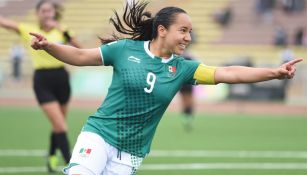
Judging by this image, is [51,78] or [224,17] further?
[224,17]

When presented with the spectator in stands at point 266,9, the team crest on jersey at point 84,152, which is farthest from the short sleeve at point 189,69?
the spectator in stands at point 266,9

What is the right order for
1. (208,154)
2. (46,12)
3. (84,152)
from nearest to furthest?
(84,152)
(46,12)
(208,154)

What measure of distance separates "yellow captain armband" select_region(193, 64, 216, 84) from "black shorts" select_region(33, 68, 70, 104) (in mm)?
4800

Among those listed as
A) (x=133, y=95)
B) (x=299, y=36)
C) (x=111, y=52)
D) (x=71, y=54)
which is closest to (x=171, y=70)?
(x=133, y=95)

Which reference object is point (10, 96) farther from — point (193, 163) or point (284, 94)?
point (193, 163)

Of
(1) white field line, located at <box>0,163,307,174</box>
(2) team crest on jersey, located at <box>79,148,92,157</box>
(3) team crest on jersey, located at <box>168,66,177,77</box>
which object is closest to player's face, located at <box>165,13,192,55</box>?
(3) team crest on jersey, located at <box>168,66,177,77</box>

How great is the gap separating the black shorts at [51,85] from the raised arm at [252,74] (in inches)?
195

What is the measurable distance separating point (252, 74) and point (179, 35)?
0.69 metres

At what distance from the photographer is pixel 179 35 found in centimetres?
660

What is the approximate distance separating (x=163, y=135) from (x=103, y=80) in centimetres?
1415

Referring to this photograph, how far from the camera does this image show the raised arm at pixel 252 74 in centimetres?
636

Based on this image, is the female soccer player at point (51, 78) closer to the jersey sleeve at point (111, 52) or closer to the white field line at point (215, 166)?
the white field line at point (215, 166)

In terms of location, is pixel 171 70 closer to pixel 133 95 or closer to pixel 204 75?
pixel 204 75

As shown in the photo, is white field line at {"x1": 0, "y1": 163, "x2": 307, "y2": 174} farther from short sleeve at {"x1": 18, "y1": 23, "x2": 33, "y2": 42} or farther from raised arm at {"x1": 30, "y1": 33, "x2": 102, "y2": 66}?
raised arm at {"x1": 30, "y1": 33, "x2": 102, "y2": 66}
